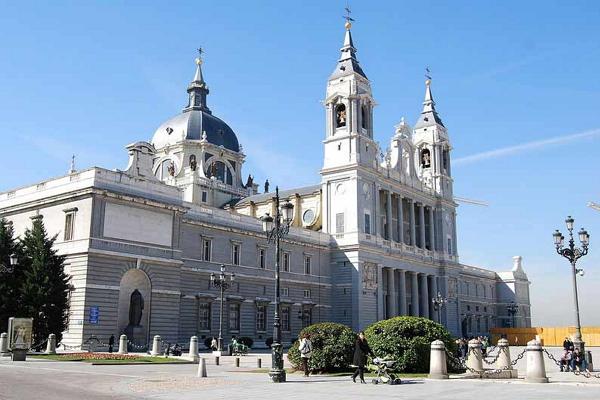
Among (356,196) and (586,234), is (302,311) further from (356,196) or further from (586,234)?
(586,234)

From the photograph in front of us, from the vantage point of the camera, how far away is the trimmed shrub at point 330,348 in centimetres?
2612

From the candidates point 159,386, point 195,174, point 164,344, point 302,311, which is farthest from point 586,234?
point 195,174

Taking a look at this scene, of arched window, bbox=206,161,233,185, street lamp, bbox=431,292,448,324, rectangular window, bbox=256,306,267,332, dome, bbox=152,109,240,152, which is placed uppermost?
dome, bbox=152,109,240,152

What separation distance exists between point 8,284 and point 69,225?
18.2ft

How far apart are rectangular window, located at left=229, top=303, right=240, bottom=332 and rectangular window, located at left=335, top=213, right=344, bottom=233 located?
16255mm

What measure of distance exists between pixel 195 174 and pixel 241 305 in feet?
96.1

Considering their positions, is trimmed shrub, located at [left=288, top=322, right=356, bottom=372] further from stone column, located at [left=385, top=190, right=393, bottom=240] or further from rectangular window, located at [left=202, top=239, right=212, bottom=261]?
stone column, located at [left=385, top=190, right=393, bottom=240]

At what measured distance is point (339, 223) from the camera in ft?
217

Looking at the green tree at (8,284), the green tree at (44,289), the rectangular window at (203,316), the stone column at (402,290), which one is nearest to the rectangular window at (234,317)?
the rectangular window at (203,316)

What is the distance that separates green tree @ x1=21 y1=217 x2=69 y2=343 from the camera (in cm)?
3722

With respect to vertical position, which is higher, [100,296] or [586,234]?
[586,234]

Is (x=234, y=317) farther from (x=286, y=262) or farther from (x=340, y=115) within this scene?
(x=340, y=115)

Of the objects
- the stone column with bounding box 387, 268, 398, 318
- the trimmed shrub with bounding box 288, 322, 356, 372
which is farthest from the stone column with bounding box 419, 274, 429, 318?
the trimmed shrub with bounding box 288, 322, 356, 372

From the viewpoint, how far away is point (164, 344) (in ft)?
143
